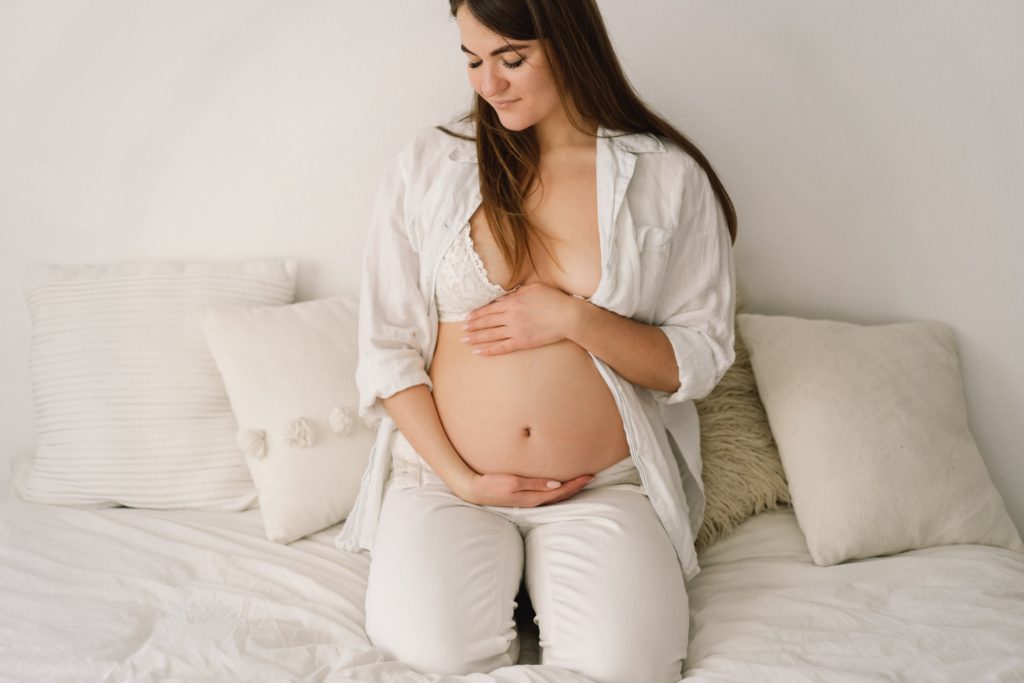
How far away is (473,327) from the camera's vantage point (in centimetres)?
151

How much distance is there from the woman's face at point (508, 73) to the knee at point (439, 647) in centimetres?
78

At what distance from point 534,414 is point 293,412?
51cm

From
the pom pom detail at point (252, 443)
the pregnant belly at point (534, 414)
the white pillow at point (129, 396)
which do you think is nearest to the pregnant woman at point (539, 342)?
the pregnant belly at point (534, 414)

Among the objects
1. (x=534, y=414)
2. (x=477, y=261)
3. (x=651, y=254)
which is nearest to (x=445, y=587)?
(x=534, y=414)

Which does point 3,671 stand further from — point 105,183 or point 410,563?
point 105,183

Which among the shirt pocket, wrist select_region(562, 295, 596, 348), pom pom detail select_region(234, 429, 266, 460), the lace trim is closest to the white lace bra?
the lace trim

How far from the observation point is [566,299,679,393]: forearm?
1471 millimetres

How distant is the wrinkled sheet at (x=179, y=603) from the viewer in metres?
1.24

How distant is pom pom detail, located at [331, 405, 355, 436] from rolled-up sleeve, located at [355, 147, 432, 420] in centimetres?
14

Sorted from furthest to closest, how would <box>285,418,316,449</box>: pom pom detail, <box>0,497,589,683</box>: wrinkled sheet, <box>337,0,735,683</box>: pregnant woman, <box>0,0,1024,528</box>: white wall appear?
1. <box>0,0,1024,528</box>: white wall
2. <box>285,418,316,449</box>: pom pom detail
3. <box>337,0,735,683</box>: pregnant woman
4. <box>0,497,589,683</box>: wrinkled sheet

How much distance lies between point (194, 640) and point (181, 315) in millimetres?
726

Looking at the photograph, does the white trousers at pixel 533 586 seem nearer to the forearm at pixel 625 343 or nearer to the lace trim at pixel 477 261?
the forearm at pixel 625 343

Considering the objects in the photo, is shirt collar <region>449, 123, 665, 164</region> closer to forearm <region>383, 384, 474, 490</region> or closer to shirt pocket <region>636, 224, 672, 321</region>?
shirt pocket <region>636, 224, 672, 321</region>

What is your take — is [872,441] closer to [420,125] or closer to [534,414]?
[534,414]
